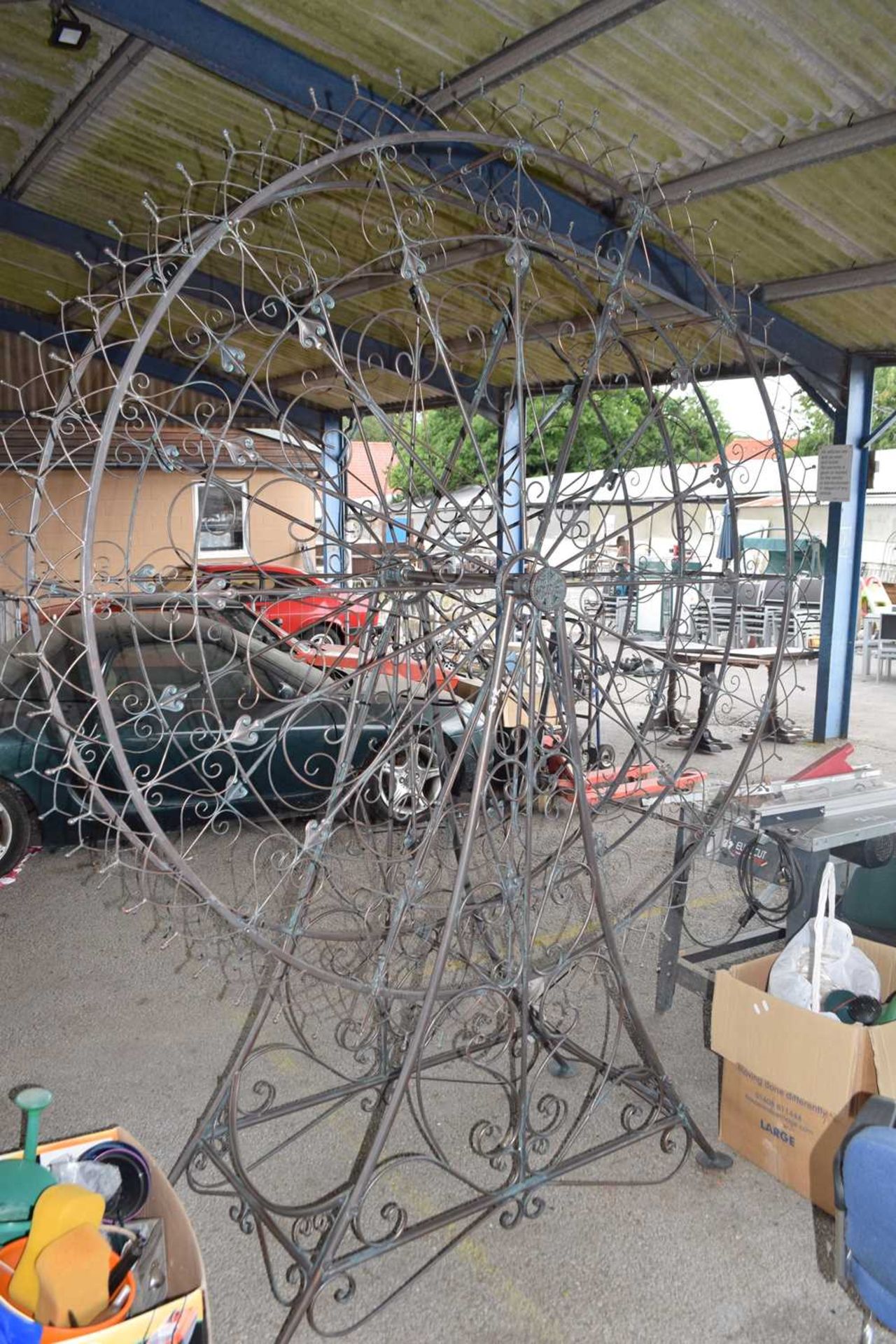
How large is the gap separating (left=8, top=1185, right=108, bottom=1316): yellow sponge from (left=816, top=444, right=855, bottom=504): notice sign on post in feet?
22.2

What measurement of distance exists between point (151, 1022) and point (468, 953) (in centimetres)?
119

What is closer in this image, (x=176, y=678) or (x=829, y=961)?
(x=829, y=961)

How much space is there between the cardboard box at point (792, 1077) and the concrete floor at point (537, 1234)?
0.08m

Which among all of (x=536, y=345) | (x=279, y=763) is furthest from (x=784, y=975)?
(x=536, y=345)

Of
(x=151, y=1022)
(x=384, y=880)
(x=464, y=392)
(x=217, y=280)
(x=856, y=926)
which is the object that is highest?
(x=217, y=280)

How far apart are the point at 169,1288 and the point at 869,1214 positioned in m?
1.20

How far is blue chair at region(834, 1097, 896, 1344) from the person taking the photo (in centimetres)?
155

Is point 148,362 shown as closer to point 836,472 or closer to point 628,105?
point 836,472

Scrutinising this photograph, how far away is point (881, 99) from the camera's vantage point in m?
4.20

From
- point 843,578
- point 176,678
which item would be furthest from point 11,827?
point 843,578

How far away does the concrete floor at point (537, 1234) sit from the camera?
2059 millimetres

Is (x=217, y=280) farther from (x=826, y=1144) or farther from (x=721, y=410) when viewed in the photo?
(x=721, y=410)

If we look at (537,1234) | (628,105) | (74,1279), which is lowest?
(537,1234)

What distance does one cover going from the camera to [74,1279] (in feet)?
5.29
